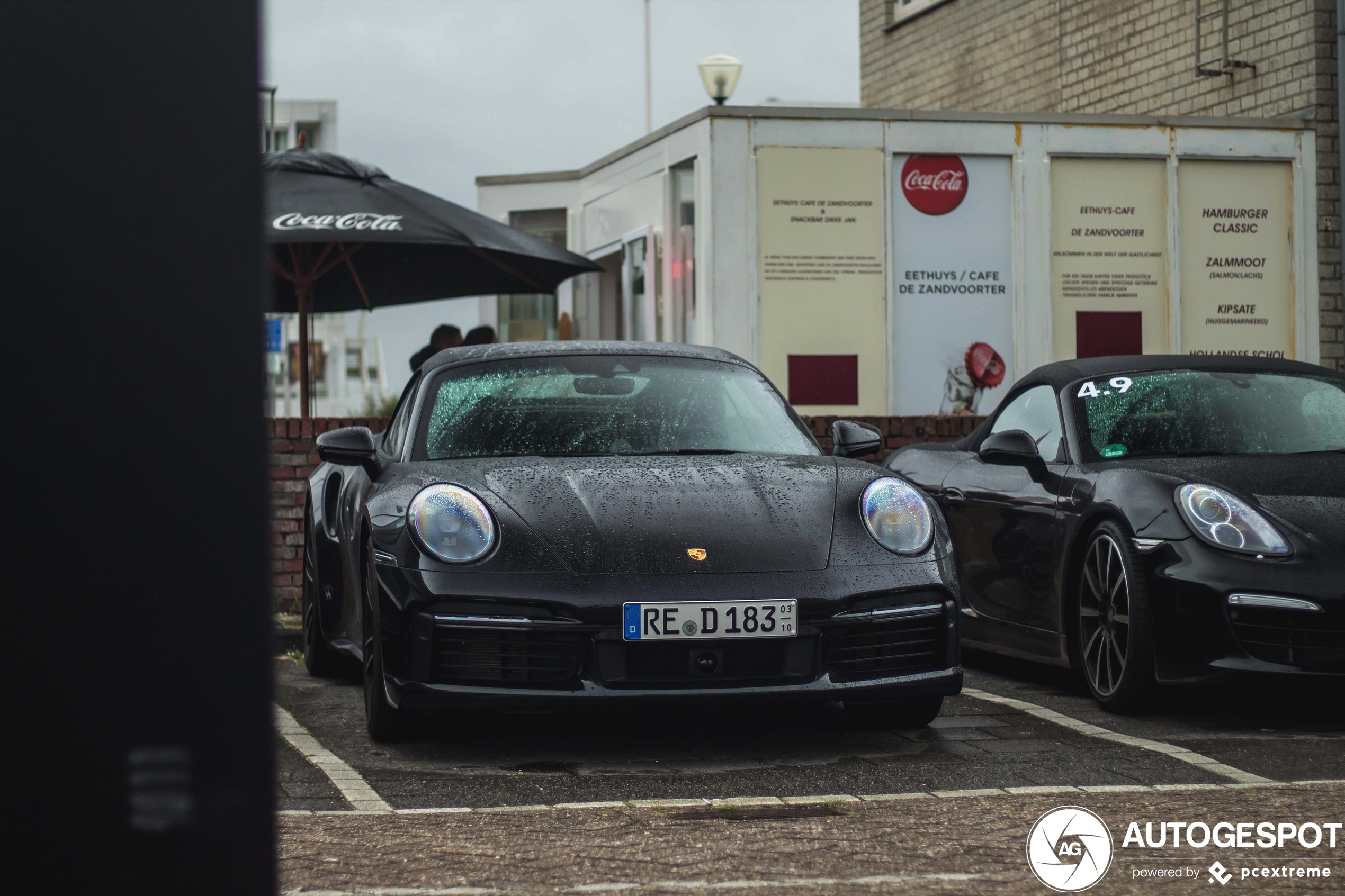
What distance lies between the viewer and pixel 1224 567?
5.21 m

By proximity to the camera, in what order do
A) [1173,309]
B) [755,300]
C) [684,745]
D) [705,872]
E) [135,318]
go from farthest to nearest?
[1173,309]
[755,300]
[684,745]
[705,872]
[135,318]

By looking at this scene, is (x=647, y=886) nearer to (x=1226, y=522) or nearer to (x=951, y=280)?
(x=1226, y=522)

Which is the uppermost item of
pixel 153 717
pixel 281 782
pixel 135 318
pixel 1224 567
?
pixel 135 318

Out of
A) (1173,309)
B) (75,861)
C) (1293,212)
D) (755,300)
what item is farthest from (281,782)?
(1293,212)

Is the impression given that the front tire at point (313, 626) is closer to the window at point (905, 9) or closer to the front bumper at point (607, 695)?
the front bumper at point (607, 695)

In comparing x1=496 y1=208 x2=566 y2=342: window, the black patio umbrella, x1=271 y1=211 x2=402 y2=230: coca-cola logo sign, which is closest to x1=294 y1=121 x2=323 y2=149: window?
x1=496 y1=208 x2=566 y2=342: window

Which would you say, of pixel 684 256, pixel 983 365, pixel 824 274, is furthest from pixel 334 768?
pixel 983 365

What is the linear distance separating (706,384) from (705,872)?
9.48ft

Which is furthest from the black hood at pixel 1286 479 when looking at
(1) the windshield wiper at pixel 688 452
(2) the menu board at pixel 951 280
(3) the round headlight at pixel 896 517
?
(2) the menu board at pixel 951 280

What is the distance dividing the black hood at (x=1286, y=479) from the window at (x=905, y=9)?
48.1ft

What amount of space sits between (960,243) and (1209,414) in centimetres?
657

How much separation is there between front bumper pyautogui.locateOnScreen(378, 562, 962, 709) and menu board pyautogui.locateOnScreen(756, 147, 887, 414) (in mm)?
7498

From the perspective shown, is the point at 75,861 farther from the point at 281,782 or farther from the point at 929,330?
the point at 929,330

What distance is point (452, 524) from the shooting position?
4.78 meters
